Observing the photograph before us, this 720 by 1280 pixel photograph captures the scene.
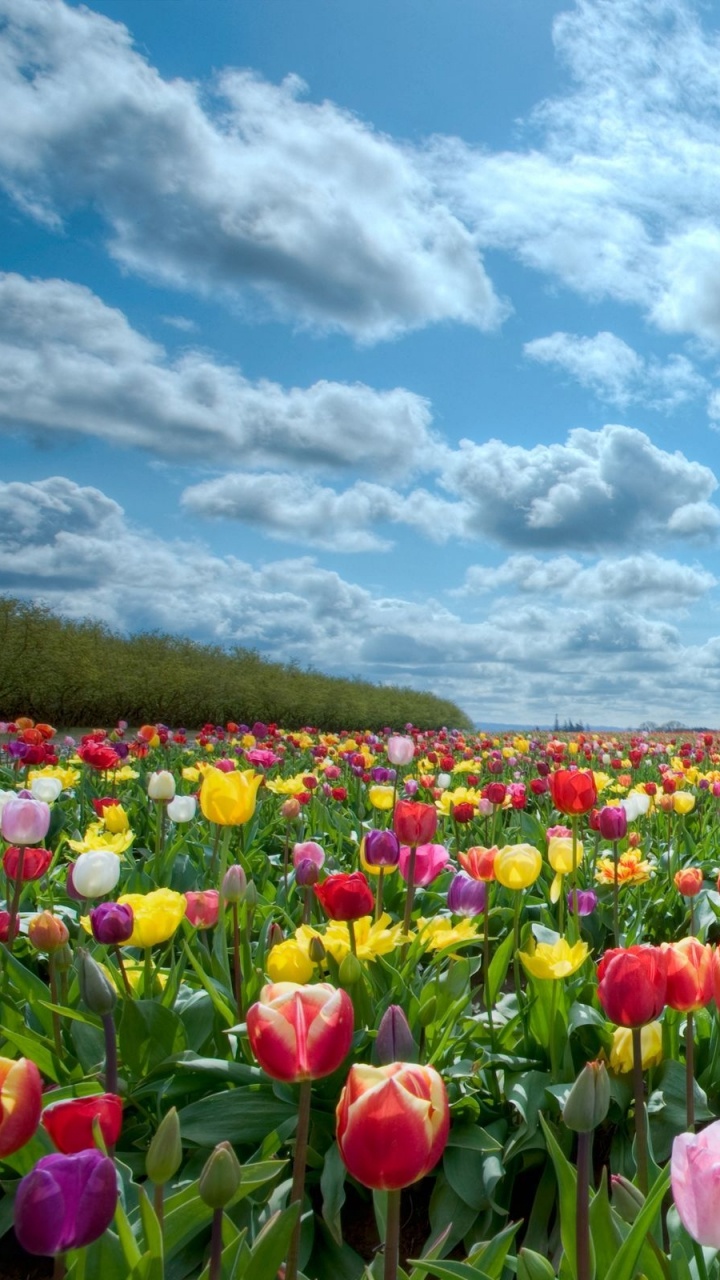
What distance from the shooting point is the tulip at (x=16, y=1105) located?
112cm

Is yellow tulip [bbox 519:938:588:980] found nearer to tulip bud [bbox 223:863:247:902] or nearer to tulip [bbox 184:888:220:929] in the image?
tulip bud [bbox 223:863:247:902]

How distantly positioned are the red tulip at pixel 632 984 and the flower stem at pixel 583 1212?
0.24 metres

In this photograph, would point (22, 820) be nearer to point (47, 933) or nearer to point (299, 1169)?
point (47, 933)

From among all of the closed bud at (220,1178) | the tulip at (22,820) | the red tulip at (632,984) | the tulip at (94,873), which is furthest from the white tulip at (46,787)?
the closed bud at (220,1178)

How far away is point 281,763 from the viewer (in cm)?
816

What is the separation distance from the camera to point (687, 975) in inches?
65.5

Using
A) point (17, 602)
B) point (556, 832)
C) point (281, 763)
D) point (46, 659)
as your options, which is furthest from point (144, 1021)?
point (17, 602)

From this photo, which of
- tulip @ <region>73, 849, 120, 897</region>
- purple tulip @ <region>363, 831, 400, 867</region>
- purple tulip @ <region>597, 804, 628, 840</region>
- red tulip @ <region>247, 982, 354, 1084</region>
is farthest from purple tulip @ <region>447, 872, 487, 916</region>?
red tulip @ <region>247, 982, 354, 1084</region>

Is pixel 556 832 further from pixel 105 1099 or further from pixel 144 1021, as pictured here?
pixel 105 1099

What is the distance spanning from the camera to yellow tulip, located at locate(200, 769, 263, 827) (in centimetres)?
257

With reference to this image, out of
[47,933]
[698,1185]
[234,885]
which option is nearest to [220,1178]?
[698,1185]

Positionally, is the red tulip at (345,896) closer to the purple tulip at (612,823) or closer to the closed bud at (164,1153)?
the closed bud at (164,1153)

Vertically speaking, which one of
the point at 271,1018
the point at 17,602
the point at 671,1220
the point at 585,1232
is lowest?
the point at 671,1220

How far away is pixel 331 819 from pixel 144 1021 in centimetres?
313
